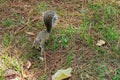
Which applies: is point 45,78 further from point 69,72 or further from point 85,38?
point 85,38

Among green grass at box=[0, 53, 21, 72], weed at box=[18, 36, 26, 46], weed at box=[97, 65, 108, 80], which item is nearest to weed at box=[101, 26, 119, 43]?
weed at box=[97, 65, 108, 80]

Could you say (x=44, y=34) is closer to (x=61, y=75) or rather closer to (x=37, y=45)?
(x=37, y=45)

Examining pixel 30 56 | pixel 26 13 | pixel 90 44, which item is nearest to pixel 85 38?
pixel 90 44

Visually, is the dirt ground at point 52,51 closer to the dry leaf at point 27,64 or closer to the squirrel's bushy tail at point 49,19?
the dry leaf at point 27,64

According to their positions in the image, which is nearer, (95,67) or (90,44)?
(95,67)

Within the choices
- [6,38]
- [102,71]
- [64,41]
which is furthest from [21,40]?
[102,71]

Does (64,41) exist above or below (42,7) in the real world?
below

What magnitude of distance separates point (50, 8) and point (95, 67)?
1001mm

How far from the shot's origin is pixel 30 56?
98.9 inches

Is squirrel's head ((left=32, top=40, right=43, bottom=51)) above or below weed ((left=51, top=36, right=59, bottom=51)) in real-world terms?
above

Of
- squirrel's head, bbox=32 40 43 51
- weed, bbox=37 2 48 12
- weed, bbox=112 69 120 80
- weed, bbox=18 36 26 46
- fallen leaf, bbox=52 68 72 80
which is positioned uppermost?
weed, bbox=37 2 48 12

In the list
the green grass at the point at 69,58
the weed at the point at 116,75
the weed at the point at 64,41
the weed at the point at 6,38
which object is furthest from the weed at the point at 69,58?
the weed at the point at 6,38

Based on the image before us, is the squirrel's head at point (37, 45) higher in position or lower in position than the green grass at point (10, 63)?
higher

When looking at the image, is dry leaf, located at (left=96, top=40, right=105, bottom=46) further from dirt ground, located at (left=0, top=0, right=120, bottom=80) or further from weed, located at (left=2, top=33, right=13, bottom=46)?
weed, located at (left=2, top=33, right=13, bottom=46)
